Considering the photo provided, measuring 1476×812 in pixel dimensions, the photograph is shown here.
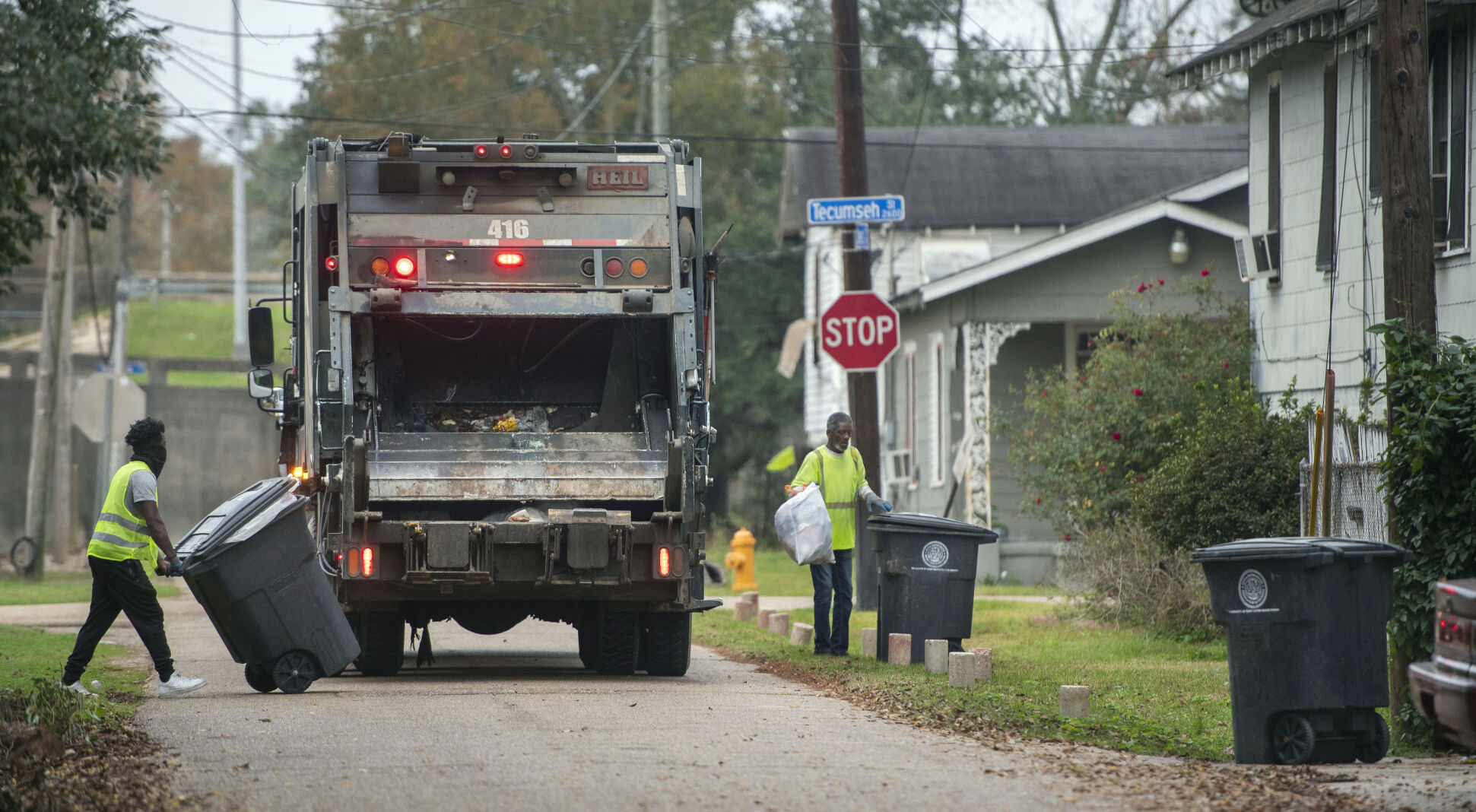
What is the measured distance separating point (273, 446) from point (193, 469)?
156cm

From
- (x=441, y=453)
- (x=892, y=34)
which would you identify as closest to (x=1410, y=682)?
(x=441, y=453)

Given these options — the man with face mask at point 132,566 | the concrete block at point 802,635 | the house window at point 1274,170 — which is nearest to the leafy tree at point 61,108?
the man with face mask at point 132,566

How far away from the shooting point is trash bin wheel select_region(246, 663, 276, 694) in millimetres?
9547

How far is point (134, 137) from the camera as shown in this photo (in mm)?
8562

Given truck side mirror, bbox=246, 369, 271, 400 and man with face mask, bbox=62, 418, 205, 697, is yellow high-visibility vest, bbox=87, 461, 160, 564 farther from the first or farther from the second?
truck side mirror, bbox=246, 369, 271, 400

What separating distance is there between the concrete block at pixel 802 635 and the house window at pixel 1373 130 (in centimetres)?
530

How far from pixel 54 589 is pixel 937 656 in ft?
43.9

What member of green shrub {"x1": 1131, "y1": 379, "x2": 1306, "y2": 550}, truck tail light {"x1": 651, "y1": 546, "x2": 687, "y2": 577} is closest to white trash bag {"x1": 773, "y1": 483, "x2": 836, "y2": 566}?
truck tail light {"x1": 651, "y1": 546, "x2": 687, "y2": 577}

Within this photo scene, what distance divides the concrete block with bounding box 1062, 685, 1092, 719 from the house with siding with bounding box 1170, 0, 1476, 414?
4.35m

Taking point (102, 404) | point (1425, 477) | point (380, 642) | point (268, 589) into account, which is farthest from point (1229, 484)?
point (102, 404)

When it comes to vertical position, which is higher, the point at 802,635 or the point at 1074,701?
the point at 1074,701

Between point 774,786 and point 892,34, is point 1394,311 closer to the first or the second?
point 774,786

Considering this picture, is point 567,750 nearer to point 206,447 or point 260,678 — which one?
point 260,678

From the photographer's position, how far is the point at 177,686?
31.4 feet
